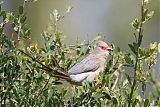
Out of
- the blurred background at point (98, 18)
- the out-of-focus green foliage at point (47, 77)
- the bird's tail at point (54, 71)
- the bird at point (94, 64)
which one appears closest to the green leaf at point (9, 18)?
the out-of-focus green foliage at point (47, 77)

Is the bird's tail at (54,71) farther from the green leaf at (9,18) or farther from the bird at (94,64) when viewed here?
the bird at (94,64)

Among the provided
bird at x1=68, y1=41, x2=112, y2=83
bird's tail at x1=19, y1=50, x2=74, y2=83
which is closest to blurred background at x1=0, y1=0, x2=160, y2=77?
bird at x1=68, y1=41, x2=112, y2=83

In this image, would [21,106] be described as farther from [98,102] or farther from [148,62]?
[148,62]

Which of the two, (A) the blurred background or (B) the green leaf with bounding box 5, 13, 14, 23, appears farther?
(A) the blurred background

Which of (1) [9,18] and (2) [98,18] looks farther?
(2) [98,18]

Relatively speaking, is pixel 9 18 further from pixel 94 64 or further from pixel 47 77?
pixel 94 64

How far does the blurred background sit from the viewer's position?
45.9ft

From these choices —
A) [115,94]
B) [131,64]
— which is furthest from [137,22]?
[115,94]

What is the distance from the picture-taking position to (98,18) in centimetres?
1488

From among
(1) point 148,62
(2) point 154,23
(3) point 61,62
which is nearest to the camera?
(1) point 148,62

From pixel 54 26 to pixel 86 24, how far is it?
446 inches

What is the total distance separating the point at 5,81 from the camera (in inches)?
117

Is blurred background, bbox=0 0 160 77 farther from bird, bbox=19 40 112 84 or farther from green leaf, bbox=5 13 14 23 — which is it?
green leaf, bbox=5 13 14 23

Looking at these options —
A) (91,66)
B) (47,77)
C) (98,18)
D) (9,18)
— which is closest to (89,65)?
(91,66)
